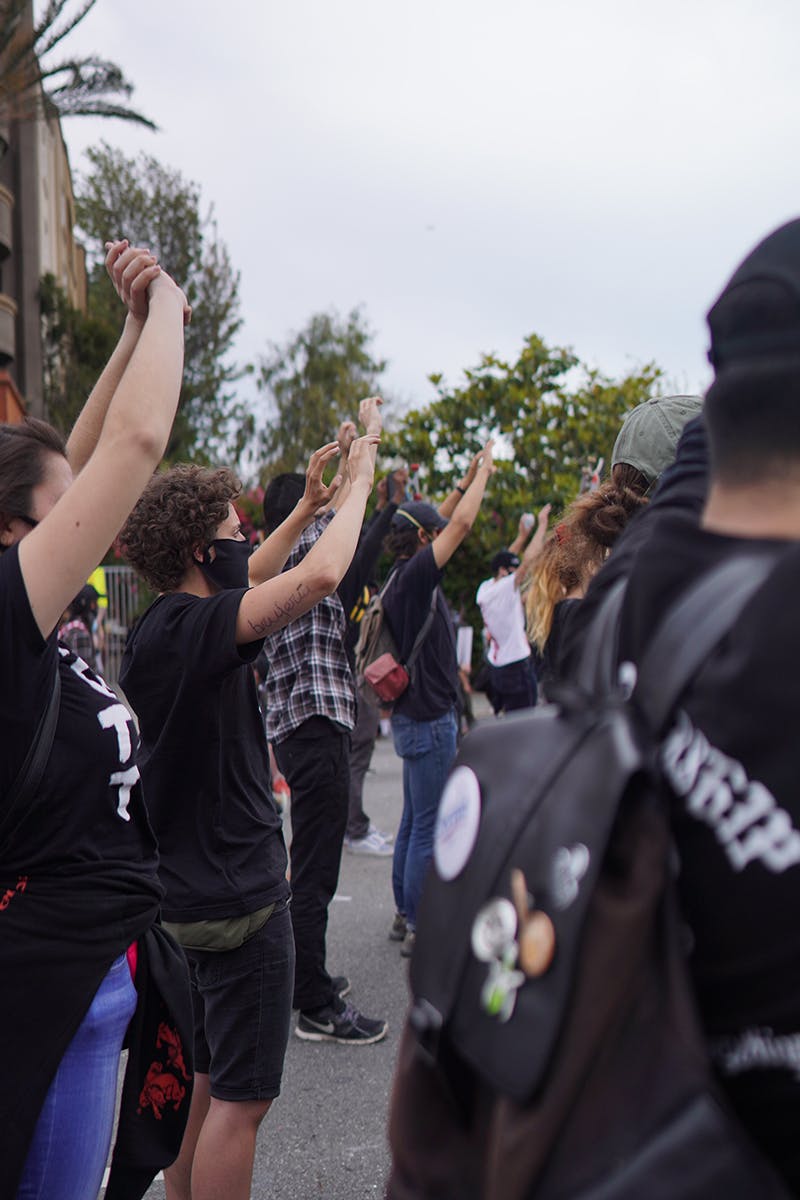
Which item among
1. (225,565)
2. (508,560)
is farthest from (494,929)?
(508,560)

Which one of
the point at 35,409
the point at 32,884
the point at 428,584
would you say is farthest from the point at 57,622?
the point at 35,409

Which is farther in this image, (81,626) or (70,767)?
(81,626)

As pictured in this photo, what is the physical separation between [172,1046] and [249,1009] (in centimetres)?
49

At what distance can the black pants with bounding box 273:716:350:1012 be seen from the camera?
177 inches

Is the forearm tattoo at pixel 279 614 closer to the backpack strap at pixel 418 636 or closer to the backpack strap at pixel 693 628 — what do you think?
the backpack strap at pixel 693 628

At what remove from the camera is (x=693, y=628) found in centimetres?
117

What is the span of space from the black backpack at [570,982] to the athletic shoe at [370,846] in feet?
21.4

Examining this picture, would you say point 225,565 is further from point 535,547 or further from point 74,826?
point 535,547

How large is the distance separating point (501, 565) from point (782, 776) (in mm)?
8543

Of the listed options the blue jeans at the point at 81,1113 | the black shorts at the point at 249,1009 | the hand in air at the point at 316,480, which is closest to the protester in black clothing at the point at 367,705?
the hand in air at the point at 316,480

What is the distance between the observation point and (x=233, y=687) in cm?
285

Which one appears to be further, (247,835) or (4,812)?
(247,835)

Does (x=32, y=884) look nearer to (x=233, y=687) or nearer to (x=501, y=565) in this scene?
(x=233, y=687)

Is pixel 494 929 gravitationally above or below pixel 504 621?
above
